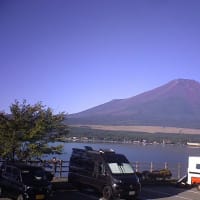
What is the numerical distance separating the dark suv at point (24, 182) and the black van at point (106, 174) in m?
2.95

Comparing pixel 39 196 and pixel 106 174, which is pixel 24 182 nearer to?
pixel 39 196

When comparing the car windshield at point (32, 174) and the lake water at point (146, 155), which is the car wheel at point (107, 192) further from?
the lake water at point (146, 155)

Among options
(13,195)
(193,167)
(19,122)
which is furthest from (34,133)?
(193,167)

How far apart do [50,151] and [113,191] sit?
15.8ft

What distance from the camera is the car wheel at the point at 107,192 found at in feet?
67.0

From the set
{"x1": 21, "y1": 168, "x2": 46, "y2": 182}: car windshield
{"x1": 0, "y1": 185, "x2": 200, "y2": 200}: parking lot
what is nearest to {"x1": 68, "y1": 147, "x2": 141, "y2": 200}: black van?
{"x1": 0, "y1": 185, "x2": 200, "y2": 200}: parking lot

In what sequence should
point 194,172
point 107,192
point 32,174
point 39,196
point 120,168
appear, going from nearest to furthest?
point 39,196 < point 32,174 < point 107,192 < point 120,168 < point 194,172

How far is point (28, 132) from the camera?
23.3 m

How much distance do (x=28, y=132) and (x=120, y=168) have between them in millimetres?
5319

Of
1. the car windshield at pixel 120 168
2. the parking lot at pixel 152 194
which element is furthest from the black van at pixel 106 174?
the parking lot at pixel 152 194

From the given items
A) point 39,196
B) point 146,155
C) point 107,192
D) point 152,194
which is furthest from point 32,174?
point 146,155

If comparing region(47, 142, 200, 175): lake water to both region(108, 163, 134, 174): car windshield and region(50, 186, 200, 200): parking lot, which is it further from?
region(108, 163, 134, 174): car windshield

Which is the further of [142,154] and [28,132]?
[142,154]

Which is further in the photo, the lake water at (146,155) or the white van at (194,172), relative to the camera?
the lake water at (146,155)
